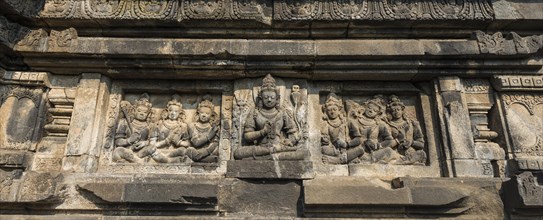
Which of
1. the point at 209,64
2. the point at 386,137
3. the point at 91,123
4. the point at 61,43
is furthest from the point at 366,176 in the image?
the point at 61,43

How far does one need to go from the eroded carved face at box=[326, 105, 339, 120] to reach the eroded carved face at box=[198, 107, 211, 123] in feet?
4.75

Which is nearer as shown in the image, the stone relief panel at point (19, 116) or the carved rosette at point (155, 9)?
the stone relief panel at point (19, 116)

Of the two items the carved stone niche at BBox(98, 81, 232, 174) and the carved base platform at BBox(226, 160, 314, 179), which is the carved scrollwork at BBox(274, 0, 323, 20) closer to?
the carved stone niche at BBox(98, 81, 232, 174)

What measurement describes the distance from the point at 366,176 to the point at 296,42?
177cm

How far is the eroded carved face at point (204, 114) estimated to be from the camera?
15.2 feet

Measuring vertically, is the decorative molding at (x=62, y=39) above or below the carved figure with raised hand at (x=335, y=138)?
above

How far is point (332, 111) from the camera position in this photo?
4.62m

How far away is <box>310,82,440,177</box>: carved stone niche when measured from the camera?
14.4ft

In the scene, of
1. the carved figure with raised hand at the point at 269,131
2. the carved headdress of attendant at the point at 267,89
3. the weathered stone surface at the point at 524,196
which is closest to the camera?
the weathered stone surface at the point at 524,196

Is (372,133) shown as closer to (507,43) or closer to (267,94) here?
(267,94)

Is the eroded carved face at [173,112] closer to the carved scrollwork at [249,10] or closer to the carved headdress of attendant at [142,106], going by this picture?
the carved headdress of attendant at [142,106]

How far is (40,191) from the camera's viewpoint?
393 cm

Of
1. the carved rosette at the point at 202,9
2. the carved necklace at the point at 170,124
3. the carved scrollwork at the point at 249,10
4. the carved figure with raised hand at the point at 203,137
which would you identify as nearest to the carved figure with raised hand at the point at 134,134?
the carved necklace at the point at 170,124

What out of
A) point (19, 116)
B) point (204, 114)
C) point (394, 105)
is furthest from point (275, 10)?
point (19, 116)
